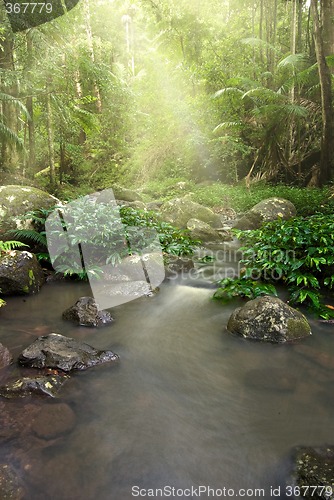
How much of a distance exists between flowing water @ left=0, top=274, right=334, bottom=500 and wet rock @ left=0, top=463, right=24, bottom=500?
0.03m

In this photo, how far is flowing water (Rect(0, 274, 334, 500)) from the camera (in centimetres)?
202

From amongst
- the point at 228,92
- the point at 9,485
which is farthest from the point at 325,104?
the point at 9,485

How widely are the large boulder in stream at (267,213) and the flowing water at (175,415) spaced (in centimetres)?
573

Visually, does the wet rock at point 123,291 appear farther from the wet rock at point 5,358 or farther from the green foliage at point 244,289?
the wet rock at point 5,358

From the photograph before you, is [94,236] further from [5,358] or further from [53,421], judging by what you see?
[53,421]

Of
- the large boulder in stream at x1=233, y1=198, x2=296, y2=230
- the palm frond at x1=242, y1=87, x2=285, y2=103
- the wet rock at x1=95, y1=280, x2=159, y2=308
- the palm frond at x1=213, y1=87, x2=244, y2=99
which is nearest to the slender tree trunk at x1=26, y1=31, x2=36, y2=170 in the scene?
the palm frond at x1=213, y1=87, x2=244, y2=99

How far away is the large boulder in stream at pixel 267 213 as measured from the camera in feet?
30.9

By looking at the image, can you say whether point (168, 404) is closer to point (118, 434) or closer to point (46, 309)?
point (118, 434)

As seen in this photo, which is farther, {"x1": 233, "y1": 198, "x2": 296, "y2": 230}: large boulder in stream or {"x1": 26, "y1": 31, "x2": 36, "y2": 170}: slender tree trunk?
{"x1": 26, "y1": 31, "x2": 36, "y2": 170}: slender tree trunk

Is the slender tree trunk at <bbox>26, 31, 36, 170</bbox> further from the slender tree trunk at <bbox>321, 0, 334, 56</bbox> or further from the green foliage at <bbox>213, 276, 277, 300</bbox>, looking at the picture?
the slender tree trunk at <bbox>321, 0, 334, 56</bbox>

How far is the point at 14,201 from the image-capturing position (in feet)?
21.8

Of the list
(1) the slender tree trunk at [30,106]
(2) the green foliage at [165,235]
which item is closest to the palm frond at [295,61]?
(1) the slender tree trunk at [30,106]

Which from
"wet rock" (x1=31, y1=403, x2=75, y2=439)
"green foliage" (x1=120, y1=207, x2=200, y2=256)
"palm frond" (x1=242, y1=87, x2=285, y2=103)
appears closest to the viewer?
"wet rock" (x1=31, y1=403, x2=75, y2=439)

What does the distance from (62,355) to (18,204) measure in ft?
14.8
